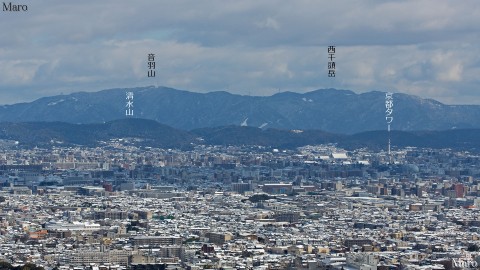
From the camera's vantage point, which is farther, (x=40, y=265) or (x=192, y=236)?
(x=192, y=236)

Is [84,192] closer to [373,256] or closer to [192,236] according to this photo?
[192,236]

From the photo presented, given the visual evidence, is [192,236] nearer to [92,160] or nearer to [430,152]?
[92,160]

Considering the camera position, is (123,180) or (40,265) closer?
(40,265)

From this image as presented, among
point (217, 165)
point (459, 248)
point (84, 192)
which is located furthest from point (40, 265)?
point (217, 165)

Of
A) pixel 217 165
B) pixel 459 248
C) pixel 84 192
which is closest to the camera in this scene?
pixel 459 248

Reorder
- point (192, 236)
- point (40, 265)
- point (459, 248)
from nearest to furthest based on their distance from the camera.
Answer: point (40, 265) < point (459, 248) < point (192, 236)

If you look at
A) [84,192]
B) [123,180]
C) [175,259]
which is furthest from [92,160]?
[175,259]
